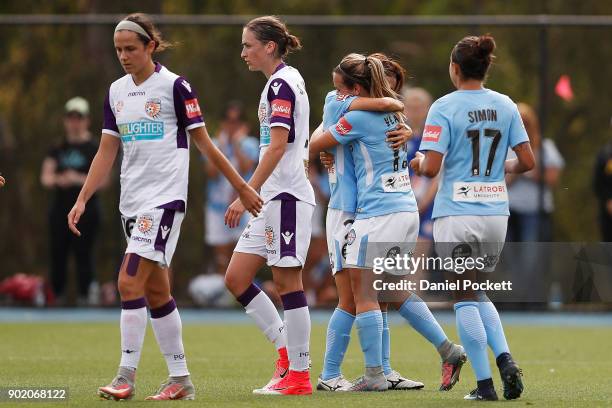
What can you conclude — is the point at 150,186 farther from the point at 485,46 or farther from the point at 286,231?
the point at 485,46

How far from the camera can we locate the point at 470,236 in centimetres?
777

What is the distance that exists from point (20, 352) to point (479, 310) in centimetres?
481

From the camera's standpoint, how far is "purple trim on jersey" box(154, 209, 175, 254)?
7684mm

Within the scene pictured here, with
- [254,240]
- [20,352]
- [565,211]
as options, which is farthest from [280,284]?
[565,211]

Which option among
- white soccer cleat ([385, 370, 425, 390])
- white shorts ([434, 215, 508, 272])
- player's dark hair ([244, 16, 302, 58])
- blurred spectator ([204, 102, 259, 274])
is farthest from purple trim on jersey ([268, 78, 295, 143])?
blurred spectator ([204, 102, 259, 274])

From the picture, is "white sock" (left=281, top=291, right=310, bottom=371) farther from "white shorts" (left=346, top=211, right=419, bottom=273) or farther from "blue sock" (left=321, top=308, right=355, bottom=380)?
"white shorts" (left=346, top=211, right=419, bottom=273)

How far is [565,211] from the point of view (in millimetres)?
16344

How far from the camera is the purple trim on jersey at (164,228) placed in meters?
7.68

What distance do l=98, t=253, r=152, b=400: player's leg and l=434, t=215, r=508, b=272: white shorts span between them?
1.64m

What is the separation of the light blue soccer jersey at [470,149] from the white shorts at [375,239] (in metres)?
0.53

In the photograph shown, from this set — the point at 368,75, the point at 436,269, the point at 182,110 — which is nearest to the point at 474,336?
the point at 436,269

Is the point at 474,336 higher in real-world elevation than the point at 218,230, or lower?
lower

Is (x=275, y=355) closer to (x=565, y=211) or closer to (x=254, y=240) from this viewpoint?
(x=254, y=240)

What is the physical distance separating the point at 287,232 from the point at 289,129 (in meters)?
0.62
